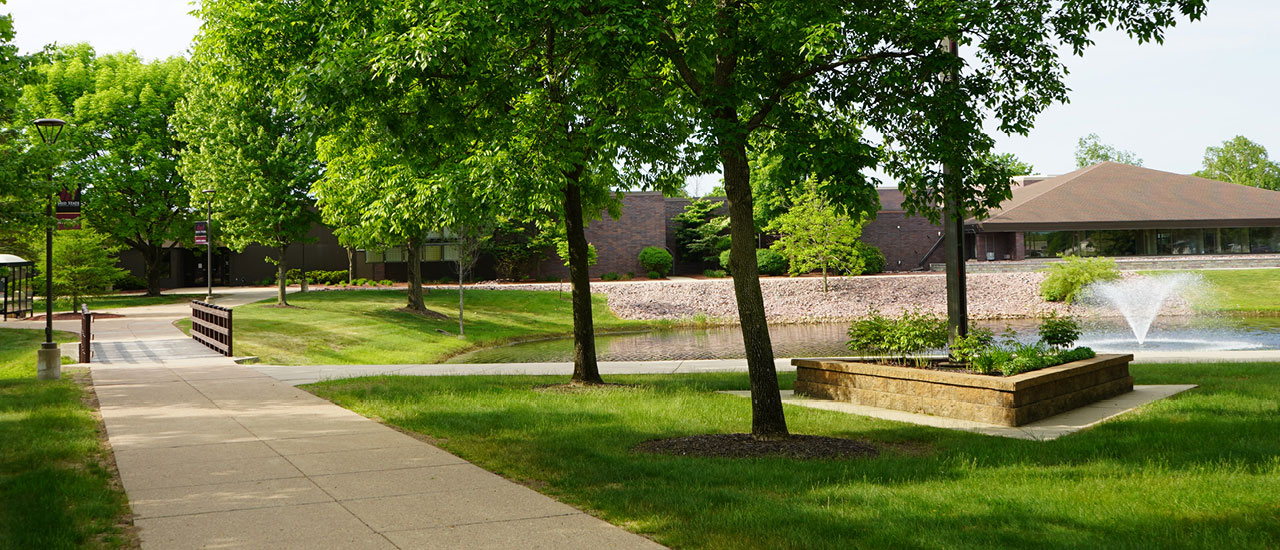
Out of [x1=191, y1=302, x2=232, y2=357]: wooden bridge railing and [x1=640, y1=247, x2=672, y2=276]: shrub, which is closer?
[x1=191, y1=302, x2=232, y2=357]: wooden bridge railing

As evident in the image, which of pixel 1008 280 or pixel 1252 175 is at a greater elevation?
pixel 1252 175

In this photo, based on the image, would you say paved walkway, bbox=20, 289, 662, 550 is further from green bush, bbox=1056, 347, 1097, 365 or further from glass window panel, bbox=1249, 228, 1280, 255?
glass window panel, bbox=1249, 228, 1280, 255

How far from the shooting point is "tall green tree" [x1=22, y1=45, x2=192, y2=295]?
40281 mm

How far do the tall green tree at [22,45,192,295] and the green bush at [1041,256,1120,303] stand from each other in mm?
38749

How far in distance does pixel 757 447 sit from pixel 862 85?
3946 mm

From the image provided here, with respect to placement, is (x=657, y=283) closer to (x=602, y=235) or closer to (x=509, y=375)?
(x=602, y=235)

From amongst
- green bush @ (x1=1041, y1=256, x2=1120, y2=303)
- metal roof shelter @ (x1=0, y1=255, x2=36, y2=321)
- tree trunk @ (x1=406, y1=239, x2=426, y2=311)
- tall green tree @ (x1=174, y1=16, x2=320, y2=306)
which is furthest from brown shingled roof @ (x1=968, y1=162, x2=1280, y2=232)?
metal roof shelter @ (x1=0, y1=255, x2=36, y2=321)

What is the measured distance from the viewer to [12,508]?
6727 mm

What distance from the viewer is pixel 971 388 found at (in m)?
10.5

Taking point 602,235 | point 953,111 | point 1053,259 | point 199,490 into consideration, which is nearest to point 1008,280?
point 1053,259

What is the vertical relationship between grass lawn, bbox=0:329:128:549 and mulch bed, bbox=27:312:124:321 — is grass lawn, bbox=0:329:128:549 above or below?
below

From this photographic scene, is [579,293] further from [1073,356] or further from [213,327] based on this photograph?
[213,327]

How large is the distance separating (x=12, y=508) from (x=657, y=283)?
3878 centimetres

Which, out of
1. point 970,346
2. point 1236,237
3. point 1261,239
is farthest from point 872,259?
point 970,346
